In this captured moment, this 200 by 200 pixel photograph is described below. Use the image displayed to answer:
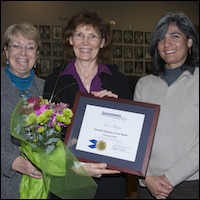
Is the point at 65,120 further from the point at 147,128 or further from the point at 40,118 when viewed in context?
the point at 147,128

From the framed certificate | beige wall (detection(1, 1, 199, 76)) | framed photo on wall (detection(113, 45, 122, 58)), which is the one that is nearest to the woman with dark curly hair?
the framed certificate

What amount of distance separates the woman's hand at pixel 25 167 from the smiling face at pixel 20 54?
0.61 m

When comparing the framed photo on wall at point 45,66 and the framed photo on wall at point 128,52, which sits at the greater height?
the framed photo on wall at point 128,52

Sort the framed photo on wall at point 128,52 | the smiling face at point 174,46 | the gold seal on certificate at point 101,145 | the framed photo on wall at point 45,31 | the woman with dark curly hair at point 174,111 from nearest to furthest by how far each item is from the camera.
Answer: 1. the gold seal on certificate at point 101,145
2. the woman with dark curly hair at point 174,111
3. the smiling face at point 174,46
4. the framed photo on wall at point 128,52
5. the framed photo on wall at point 45,31

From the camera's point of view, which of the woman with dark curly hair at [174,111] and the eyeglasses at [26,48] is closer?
the woman with dark curly hair at [174,111]

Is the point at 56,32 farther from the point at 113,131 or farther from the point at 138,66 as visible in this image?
the point at 113,131

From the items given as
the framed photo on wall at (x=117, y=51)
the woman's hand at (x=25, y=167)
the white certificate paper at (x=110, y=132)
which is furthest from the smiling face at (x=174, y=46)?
the framed photo on wall at (x=117, y=51)

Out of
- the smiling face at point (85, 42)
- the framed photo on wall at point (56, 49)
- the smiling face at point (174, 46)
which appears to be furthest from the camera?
the framed photo on wall at point (56, 49)

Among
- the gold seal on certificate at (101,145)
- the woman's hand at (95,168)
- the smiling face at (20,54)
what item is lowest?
the woman's hand at (95,168)

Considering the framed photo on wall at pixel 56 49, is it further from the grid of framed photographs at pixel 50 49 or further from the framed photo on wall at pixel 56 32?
the framed photo on wall at pixel 56 32

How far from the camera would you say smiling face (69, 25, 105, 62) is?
2271 millimetres

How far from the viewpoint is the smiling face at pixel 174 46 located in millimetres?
2148

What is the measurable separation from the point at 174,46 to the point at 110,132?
689 millimetres

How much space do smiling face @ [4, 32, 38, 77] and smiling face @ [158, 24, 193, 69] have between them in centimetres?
84
